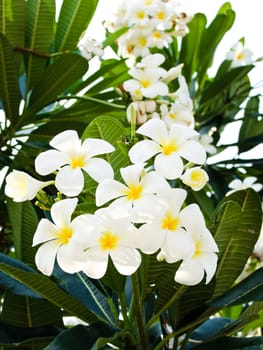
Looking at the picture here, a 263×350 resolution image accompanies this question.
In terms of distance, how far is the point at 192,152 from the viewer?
74cm

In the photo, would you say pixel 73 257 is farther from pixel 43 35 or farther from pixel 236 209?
pixel 43 35

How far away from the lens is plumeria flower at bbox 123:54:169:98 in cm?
121

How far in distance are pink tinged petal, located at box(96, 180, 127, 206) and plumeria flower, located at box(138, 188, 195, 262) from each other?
0.15ft

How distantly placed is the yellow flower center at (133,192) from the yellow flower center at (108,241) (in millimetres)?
45

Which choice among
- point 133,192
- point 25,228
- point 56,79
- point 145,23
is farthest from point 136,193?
point 145,23

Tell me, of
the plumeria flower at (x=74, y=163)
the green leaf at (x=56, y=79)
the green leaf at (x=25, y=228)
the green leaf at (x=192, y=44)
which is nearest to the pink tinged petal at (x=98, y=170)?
the plumeria flower at (x=74, y=163)

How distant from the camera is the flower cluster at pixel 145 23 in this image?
166 centimetres

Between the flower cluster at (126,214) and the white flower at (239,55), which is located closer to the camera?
the flower cluster at (126,214)

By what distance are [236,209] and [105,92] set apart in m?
0.79

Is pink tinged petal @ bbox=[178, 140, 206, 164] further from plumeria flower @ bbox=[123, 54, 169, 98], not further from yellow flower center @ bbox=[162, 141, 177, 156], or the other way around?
plumeria flower @ bbox=[123, 54, 169, 98]

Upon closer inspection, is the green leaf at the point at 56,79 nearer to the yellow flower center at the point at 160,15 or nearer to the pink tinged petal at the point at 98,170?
the yellow flower center at the point at 160,15

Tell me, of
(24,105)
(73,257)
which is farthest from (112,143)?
(24,105)

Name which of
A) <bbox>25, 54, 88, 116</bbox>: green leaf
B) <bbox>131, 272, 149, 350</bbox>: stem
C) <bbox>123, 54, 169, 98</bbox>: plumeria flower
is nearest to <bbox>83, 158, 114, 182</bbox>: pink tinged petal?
<bbox>131, 272, 149, 350</bbox>: stem

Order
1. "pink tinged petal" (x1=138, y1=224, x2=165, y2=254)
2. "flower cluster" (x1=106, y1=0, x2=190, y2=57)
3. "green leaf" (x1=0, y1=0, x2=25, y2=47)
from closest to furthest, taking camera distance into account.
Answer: "pink tinged petal" (x1=138, y1=224, x2=165, y2=254), "green leaf" (x1=0, y1=0, x2=25, y2=47), "flower cluster" (x1=106, y1=0, x2=190, y2=57)
